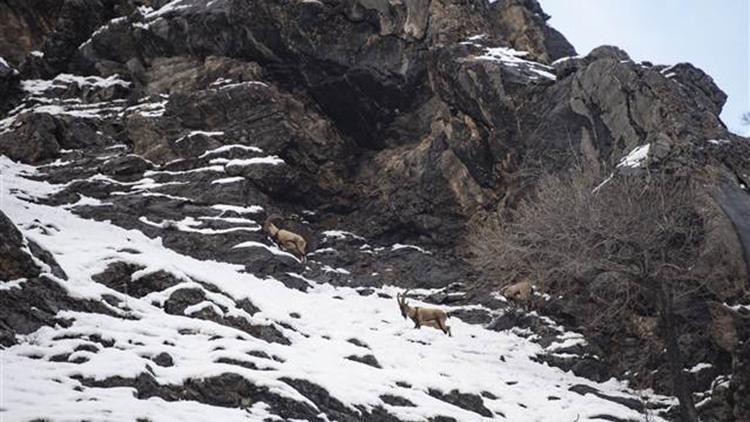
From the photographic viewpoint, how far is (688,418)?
584 inches

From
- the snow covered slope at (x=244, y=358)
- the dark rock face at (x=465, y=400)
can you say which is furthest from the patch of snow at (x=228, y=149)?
the dark rock face at (x=465, y=400)

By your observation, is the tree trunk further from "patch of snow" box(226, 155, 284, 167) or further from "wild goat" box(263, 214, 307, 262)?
"patch of snow" box(226, 155, 284, 167)

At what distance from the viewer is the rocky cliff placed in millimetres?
11750

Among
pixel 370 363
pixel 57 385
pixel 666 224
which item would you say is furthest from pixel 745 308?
pixel 57 385

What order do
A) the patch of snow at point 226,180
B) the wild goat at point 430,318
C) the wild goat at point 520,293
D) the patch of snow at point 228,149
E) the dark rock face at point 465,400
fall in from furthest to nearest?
the patch of snow at point 228,149, the patch of snow at point 226,180, the wild goat at point 520,293, the wild goat at point 430,318, the dark rock face at point 465,400

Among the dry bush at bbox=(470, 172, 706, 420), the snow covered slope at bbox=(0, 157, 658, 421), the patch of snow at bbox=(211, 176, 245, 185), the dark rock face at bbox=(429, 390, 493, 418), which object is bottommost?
the snow covered slope at bbox=(0, 157, 658, 421)

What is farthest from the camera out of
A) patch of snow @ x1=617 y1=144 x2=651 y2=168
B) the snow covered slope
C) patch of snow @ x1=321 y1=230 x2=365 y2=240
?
patch of snow @ x1=321 y1=230 x2=365 y2=240

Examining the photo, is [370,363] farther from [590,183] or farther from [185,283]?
[590,183]

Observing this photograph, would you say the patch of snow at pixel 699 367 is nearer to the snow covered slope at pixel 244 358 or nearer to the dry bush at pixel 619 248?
the dry bush at pixel 619 248

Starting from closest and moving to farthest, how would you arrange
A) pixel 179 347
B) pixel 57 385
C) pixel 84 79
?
pixel 57 385 → pixel 179 347 → pixel 84 79

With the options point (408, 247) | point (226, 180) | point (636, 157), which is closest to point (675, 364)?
point (636, 157)

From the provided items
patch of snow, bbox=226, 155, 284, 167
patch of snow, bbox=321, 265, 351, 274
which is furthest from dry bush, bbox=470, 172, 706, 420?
patch of snow, bbox=226, 155, 284, 167

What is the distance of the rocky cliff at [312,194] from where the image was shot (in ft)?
38.5

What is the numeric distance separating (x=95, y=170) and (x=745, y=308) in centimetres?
2257
